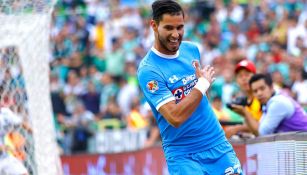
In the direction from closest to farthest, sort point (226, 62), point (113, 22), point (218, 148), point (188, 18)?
point (218, 148) → point (226, 62) → point (188, 18) → point (113, 22)

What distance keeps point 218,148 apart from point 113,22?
14513 mm

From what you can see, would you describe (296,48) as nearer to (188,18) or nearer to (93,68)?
(188,18)

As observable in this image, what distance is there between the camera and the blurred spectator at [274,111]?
9992mm

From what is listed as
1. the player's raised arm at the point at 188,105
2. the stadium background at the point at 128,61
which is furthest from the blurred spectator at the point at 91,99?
the player's raised arm at the point at 188,105

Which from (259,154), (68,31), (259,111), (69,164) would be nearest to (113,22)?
(68,31)

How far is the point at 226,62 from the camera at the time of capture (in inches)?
684

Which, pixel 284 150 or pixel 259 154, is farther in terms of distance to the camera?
pixel 259 154

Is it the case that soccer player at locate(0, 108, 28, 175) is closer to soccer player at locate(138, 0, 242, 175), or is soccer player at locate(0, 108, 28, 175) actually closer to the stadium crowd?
the stadium crowd

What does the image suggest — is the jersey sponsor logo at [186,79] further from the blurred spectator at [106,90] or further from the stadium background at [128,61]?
the blurred spectator at [106,90]

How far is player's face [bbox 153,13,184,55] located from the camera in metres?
7.15

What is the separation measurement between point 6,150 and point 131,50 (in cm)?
839

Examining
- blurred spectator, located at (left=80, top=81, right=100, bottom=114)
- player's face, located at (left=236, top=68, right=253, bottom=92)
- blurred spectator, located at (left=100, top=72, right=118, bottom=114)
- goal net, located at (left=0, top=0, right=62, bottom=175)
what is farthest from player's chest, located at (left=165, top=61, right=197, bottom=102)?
blurred spectator, located at (left=80, top=81, right=100, bottom=114)

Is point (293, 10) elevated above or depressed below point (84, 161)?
above

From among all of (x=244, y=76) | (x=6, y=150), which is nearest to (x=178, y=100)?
(x=244, y=76)
